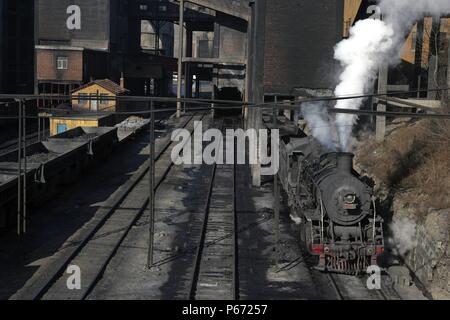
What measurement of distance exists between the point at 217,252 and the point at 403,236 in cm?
492

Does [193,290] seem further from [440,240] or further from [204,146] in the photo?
[204,146]

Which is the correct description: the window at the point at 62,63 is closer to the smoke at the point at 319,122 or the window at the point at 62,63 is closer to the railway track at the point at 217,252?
the railway track at the point at 217,252

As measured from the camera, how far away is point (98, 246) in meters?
15.5

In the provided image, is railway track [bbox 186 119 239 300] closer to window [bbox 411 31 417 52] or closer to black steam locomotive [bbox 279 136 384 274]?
black steam locomotive [bbox 279 136 384 274]

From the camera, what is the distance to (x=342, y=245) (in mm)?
13461

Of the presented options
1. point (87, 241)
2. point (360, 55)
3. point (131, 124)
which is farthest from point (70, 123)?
point (87, 241)

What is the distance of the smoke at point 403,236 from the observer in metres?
15.5

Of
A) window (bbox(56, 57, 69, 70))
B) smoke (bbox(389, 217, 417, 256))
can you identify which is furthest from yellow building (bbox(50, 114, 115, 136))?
smoke (bbox(389, 217, 417, 256))

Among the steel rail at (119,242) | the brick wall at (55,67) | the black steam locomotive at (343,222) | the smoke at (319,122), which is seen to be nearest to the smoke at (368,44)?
the smoke at (319,122)

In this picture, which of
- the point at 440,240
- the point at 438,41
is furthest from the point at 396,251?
the point at 438,41

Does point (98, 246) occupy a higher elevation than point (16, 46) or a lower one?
lower

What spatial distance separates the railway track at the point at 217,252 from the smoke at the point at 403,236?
425 cm

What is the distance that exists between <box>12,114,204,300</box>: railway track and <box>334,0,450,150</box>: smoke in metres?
6.99

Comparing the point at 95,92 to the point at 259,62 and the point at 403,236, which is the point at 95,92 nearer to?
the point at 259,62
